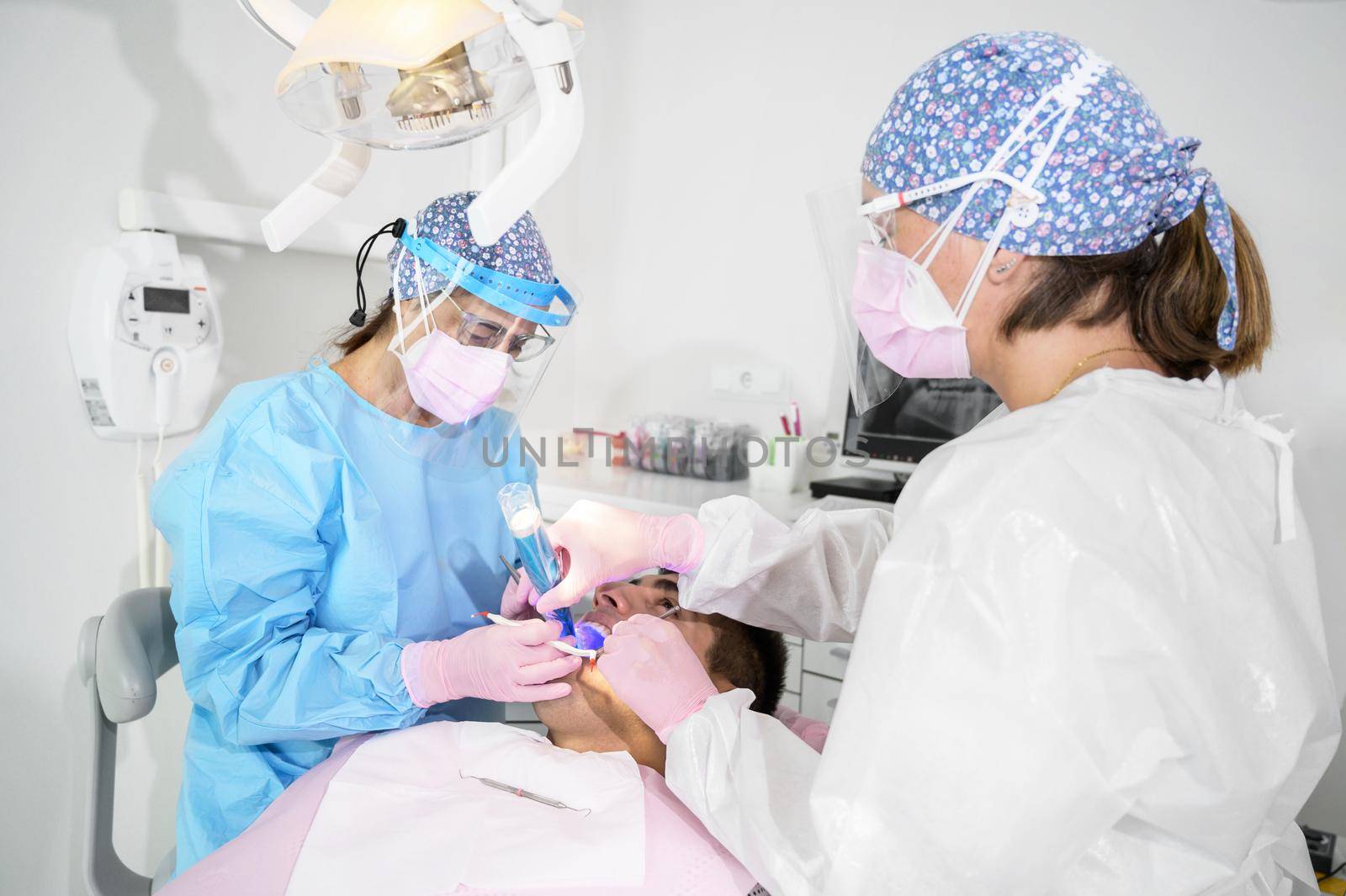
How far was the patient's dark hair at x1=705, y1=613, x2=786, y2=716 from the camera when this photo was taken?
146 cm

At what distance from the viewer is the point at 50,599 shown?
1688mm

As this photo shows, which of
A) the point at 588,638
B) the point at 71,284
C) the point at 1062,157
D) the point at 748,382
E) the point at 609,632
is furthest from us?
the point at 748,382

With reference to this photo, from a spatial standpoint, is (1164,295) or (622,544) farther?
(622,544)

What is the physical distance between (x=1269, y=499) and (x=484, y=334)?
982mm

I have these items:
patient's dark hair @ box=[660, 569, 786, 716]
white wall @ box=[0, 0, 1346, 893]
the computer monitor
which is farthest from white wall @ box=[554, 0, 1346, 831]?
patient's dark hair @ box=[660, 569, 786, 716]

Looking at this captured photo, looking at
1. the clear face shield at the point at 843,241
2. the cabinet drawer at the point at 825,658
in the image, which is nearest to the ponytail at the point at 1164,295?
the clear face shield at the point at 843,241

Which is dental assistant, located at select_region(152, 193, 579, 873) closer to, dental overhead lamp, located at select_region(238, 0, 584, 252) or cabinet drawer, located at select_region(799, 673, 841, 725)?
Answer: dental overhead lamp, located at select_region(238, 0, 584, 252)

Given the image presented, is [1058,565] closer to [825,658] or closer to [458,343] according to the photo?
[458,343]

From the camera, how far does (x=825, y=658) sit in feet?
6.48

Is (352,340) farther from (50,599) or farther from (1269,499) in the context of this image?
(1269,499)

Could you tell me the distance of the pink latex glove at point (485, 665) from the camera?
3.79ft

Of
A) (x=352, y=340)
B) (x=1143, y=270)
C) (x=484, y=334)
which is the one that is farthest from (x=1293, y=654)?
(x=352, y=340)

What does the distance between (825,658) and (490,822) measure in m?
1.08

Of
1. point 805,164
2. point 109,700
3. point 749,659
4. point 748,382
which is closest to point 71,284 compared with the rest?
point 109,700
